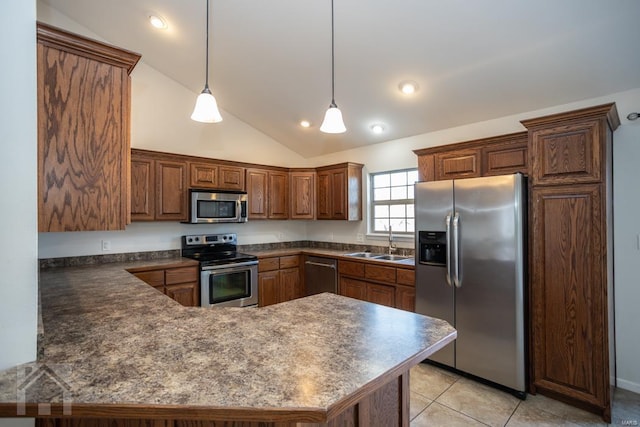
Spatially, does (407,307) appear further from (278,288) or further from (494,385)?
(278,288)

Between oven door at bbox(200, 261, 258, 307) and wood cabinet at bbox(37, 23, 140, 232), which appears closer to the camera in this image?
wood cabinet at bbox(37, 23, 140, 232)

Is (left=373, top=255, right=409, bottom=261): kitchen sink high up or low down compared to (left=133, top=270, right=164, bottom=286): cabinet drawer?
up

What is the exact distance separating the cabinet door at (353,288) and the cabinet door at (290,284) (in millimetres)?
775

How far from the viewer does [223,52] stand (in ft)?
10.8

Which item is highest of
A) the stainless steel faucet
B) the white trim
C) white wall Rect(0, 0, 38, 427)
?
white wall Rect(0, 0, 38, 427)

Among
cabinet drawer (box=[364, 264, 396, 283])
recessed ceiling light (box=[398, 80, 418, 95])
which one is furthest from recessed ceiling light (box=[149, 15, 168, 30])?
cabinet drawer (box=[364, 264, 396, 283])

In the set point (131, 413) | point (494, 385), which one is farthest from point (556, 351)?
point (131, 413)

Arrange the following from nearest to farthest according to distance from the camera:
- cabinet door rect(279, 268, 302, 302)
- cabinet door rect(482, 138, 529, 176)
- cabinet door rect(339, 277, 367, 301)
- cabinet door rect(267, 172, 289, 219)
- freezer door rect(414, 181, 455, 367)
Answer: cabinet door rect(482, 138, 529, 176) < freezer door rect(414, 181, 455, 367) < cabinet door rect(339, 277, 367, 301) < cabinet door rect(279, 268, 302, 302) < cabinet door rect(267, 172, 289, 219)

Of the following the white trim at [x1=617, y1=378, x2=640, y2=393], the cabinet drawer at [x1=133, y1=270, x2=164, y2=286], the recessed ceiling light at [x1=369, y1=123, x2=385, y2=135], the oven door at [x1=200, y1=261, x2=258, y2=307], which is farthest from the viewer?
the recessed ceiling light at [x1=369, y1=123, x2=385, y2=135]

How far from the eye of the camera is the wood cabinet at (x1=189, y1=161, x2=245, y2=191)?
12.5 ft

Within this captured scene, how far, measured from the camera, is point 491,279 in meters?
2.62

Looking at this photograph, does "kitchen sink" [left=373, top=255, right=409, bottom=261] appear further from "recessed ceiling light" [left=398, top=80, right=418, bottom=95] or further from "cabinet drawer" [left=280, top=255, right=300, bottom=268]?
"recessed ceiling light" [left=398, top=80, right=418, bottom=95]

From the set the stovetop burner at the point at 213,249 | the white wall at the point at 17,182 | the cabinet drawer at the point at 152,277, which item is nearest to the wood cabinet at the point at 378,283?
the stovetop burner at the point at 213,249

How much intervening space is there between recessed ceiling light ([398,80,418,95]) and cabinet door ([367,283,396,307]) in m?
2.07
